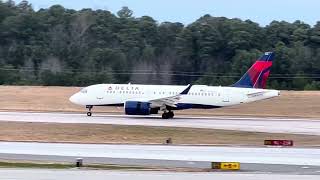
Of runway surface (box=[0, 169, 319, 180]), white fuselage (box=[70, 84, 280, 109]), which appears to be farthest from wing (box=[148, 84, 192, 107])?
runway surface (box=[0, 169, 319, 180])

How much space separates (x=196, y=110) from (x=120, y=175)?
1846 inches

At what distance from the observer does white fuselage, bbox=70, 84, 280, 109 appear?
2295 inches

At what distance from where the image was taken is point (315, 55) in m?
102

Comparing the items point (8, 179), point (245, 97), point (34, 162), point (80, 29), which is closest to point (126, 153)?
point (34, 162)

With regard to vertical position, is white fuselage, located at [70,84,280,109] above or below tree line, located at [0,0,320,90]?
below

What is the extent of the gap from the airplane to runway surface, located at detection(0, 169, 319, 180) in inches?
1352

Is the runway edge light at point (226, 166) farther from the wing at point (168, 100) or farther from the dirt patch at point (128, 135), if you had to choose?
the wing at point (168, 100)

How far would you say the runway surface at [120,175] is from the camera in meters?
21.4

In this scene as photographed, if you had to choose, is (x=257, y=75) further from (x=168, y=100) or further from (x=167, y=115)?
(x=167, y=115)

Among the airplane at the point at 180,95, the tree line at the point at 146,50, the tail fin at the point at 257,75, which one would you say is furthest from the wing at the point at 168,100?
the tree line at the point at 146,50

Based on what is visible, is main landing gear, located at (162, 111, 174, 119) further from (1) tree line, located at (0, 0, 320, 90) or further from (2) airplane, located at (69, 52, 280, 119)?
(1) tree line, located at (0, 0, 320, 90)

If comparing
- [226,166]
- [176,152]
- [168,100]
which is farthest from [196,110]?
[226,166]

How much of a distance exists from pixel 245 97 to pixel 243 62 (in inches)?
1564

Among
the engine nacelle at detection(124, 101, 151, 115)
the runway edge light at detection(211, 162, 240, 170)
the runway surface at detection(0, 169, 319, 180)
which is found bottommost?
the runway surface at detection(0, 169, 319, 180)
